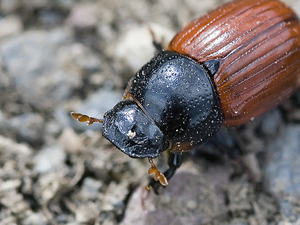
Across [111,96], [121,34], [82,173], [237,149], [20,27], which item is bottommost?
[237,149]

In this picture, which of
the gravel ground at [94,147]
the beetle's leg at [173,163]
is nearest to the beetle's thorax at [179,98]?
the beetle's leg at [173,163]

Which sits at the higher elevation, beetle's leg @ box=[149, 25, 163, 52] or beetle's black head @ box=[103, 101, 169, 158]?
beetle's leg @ box=[149, 25, 163, 52]

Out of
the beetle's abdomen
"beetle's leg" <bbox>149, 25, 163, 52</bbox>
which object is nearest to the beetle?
the beetle's abdomen

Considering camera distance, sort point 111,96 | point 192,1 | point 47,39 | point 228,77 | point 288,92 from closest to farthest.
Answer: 1. point 228,77
2. point 288,92
3. point 111,96
4. point 47,39
5. point 192,1

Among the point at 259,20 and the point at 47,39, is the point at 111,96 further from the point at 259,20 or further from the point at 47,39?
the point at 259,20

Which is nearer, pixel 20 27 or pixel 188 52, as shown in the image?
pixel 188 52

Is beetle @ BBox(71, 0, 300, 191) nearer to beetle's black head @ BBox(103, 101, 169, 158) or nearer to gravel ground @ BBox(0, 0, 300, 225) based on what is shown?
beetle's black head @ BBox(103, 101, 169, 158)

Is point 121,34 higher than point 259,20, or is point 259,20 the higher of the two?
point 121,34

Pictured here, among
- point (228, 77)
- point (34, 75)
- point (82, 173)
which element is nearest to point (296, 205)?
point (228, 77)
